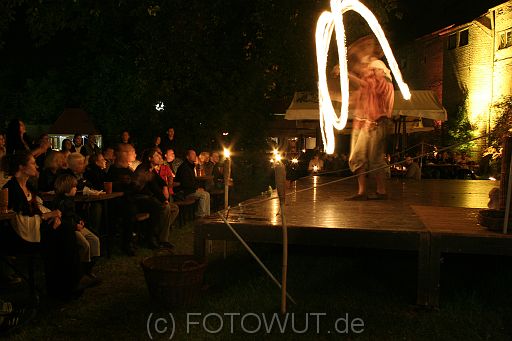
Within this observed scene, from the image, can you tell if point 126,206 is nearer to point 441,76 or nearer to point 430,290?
point 430,290

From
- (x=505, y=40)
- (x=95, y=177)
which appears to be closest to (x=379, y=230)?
(x=95, y=177)

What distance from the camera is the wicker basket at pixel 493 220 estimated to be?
16.3 ft

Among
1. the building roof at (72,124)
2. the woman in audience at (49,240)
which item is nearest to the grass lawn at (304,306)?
the woman in audience at (49,240)

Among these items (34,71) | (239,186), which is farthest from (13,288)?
(34,71)

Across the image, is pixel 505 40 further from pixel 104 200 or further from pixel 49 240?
pixel 49 240

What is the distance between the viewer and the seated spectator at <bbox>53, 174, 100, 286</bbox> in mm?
5453

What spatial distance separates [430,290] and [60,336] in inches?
130

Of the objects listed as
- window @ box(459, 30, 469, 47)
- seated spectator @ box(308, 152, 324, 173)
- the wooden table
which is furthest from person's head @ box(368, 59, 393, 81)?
window @ box(459, 30, 469, 47)

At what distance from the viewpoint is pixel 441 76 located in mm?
32219

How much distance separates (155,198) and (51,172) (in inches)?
59.9

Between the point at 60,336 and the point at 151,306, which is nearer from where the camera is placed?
the point at 60,336

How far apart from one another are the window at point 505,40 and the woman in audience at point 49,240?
1056 inches

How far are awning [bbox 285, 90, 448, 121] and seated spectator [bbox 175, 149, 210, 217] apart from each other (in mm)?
3226

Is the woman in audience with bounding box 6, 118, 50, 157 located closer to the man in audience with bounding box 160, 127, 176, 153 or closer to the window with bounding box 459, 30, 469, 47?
the man in audience with bounding box 160, 127, 176, 153
